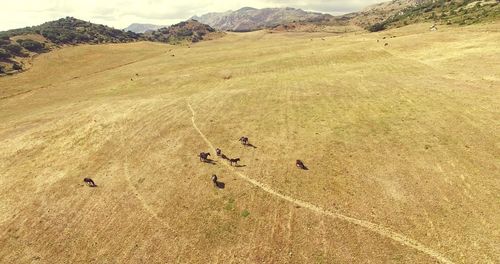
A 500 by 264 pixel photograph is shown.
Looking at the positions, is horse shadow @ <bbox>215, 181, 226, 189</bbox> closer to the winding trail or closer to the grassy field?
the grassy field

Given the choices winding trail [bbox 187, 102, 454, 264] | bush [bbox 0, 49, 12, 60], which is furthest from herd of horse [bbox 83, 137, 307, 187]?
bush [bbox 0, 49, 12, 60]

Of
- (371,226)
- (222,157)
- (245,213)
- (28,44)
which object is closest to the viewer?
(371,226)

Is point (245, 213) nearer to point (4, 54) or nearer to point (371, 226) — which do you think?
point (371, 226)

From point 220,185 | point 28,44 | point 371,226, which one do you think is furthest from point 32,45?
point 371,226

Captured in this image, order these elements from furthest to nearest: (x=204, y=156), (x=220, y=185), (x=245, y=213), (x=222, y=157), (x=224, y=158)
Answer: (x=222, y=157) → (x=224, y=158) → (x=204, y=156) → (x=220, y=185) → (x=245, y=213)

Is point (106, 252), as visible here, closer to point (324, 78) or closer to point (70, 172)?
point (70, 172)

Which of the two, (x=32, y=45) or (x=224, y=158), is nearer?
(x=224, y=158)

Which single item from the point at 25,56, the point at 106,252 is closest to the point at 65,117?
the point at 106,252
